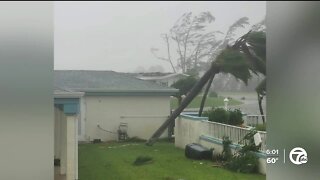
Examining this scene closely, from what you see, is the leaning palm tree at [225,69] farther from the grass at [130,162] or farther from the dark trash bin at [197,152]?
the dark trash bin at [197,152]

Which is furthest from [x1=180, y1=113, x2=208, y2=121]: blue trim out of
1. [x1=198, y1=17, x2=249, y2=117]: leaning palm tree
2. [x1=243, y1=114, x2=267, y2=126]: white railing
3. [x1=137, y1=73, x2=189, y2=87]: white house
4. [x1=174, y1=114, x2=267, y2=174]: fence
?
[x1=243, y1=114, x2=267, y2=126]: white railing

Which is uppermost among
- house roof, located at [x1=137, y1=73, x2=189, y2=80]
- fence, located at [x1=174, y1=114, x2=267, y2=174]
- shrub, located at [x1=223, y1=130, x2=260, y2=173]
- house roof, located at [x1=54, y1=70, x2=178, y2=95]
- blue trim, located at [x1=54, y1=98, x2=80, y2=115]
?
house roof, located at [x1=137, y1=73, x2=189, y2=80]

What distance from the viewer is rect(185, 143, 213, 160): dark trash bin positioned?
3.42 metres

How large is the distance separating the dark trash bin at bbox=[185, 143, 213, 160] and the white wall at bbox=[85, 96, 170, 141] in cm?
24

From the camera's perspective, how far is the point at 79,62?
3.10 meters

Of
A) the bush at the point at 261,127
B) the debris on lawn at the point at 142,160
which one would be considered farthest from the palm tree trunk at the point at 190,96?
the bush at the point at 261,127

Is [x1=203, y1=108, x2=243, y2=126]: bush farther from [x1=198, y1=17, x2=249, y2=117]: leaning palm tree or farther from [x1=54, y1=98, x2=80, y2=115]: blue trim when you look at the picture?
[x1=54, y1=98, x2=80, y2=115]: blue trim

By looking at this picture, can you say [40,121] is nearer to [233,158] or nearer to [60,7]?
[60,7]

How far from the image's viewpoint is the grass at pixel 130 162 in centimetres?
325

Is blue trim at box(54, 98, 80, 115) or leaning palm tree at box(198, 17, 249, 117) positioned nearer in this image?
blue trim at box(54, 98, 80, 115)

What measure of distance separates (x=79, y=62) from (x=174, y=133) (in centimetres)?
86

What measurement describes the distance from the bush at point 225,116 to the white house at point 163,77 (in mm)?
373

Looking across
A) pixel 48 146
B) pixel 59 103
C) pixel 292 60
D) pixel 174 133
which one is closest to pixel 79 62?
pixel 59 103

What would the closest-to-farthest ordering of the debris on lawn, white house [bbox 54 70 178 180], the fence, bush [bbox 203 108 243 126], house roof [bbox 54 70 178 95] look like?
house roof [bbox 54 70 178 95] → white house [bbox 54 70 178 180] → the debris on lawn → the fence → bush [bbox 203 108 243 126]
